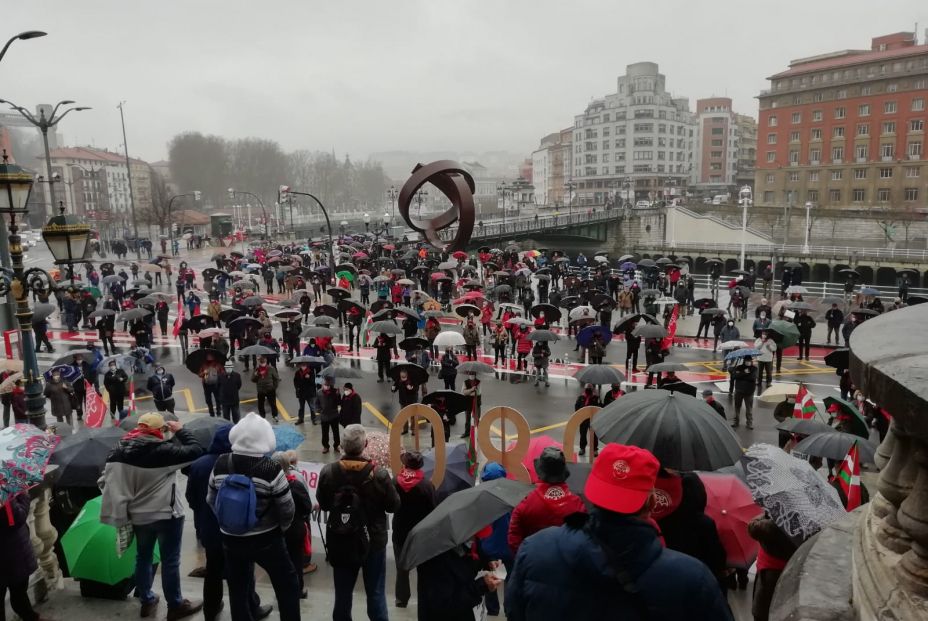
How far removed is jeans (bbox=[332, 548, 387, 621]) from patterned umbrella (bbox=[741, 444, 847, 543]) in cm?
291

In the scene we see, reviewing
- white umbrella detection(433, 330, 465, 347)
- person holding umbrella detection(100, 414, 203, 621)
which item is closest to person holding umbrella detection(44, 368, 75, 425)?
white umbrella detection(433, 330, 465, 347)

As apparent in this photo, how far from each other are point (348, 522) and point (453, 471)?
6.39 ft

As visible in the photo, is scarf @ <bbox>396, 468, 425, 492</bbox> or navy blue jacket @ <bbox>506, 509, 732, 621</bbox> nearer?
navy blue jacket @ <bbox>506, 509, 732, 621</bbox>

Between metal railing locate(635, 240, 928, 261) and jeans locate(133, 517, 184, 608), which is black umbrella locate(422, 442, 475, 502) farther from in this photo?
metal railing locate(635, 240, 928, 261)

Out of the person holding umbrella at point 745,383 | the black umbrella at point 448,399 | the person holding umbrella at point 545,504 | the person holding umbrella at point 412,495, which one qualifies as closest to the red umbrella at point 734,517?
the person holding umbrella at point 545,504

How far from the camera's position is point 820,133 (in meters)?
83.1

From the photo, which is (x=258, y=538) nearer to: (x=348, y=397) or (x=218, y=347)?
(x=348, y=397)

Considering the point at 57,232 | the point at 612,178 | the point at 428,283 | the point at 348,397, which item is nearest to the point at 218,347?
the point at 348,397

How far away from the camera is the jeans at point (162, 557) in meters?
5.77

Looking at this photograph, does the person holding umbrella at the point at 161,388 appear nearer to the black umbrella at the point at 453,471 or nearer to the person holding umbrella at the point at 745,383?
the black umbrella at the point at 453,471

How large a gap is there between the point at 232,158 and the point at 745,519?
159377 mm

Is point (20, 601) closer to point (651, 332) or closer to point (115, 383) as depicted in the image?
point (115, 383)

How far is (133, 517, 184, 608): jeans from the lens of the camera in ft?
18.9

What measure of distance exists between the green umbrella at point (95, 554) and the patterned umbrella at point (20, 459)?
2.55 feet
